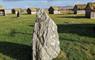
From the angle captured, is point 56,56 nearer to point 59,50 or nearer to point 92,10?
point 59,50

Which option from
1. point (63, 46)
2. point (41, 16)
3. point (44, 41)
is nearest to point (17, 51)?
point (44, 41)

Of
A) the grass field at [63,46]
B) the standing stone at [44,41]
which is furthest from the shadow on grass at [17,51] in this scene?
the standing stone at [44,41]

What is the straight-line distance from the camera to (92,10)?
60438mm

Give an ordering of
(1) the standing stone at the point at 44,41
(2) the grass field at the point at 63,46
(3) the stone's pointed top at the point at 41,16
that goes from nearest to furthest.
Answer: (1) the standing stone at the point at 44,41 → (2) the grass field at the point at 63,46 → (3) the stone's pointed top at the point at 41,16

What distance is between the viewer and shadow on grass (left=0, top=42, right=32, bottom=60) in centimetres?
2320

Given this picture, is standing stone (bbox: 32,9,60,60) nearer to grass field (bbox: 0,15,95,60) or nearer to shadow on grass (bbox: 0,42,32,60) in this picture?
grass field (bbox: 0,15,95,60)

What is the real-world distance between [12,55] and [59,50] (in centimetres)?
374

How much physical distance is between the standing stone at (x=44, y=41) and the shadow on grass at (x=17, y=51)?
3.66 feet

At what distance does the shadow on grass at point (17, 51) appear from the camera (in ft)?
76.1

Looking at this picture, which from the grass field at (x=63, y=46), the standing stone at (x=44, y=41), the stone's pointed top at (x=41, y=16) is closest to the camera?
the standing stone at (x=44, y=41)

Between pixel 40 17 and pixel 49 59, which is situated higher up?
pixel 40 17

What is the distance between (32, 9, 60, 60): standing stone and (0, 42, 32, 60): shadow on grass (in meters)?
1.11

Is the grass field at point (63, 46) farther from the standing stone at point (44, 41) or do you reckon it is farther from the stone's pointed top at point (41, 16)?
the stone's pointed top at point (41, 16)

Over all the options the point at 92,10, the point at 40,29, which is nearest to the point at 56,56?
the point at 40,29
